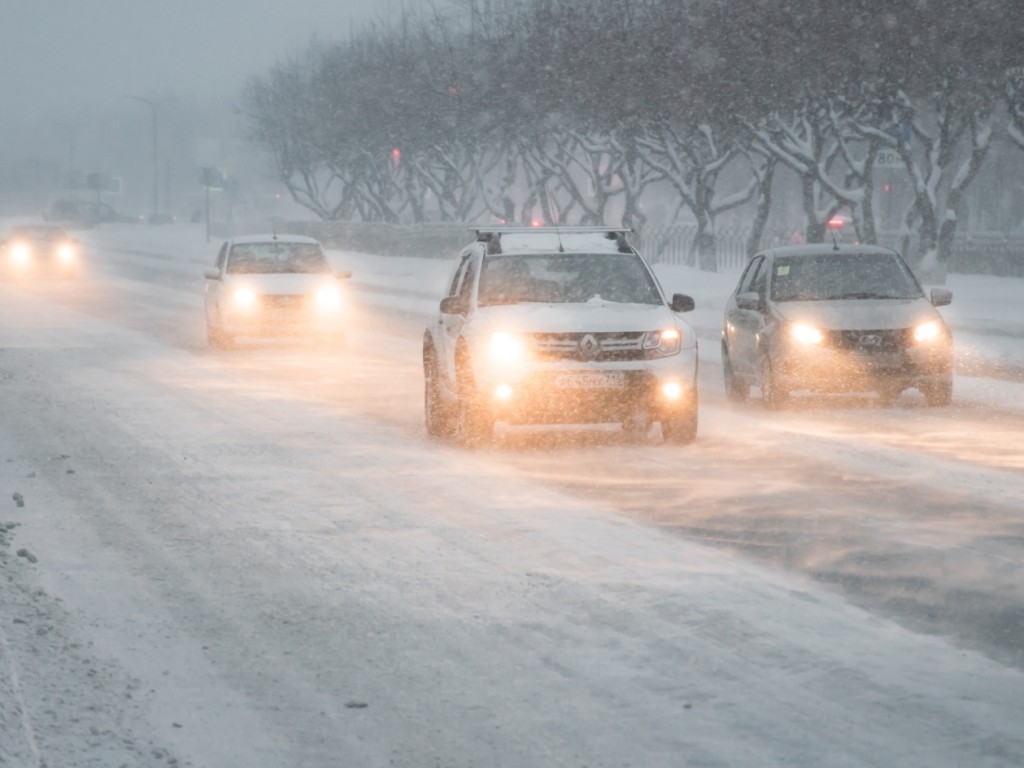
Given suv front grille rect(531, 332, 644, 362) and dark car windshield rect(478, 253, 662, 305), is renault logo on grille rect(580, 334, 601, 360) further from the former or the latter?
dark car windshield rect(478, 253, 662, 305)

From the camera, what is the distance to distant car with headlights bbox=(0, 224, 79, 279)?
5200 cm

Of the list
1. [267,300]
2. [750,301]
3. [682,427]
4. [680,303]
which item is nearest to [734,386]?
[750,301]

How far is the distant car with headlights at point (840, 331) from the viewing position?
53.3 feet

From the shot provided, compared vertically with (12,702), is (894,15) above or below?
above

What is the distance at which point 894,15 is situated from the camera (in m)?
35.6

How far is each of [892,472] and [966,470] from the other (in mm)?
552

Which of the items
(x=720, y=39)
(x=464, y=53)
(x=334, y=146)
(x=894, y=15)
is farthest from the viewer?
(x=334, y=146)

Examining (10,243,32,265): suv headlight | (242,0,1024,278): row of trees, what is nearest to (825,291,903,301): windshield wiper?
(242,0,1024,278): row of trees

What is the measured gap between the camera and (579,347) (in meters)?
13.5

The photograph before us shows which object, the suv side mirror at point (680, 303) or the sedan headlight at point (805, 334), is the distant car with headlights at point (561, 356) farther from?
the sedan headlight at point (805, 334)

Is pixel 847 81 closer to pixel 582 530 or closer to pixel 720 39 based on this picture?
pixel 720 39

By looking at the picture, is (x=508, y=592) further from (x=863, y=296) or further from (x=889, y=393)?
(x=889, y=393)

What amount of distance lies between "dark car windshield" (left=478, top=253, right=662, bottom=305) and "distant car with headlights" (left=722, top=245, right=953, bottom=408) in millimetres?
2345

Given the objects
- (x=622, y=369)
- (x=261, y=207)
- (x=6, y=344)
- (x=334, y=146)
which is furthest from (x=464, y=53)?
(x=261, y=207)
